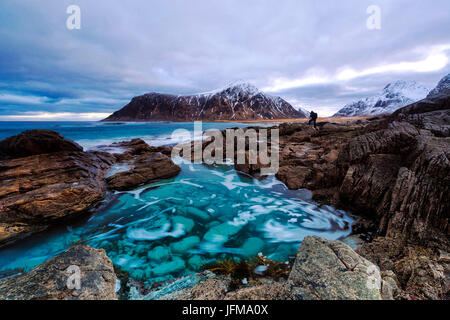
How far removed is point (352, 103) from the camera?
171 meters

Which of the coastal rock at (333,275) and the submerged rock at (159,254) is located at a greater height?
the coastal rock at (333,275)

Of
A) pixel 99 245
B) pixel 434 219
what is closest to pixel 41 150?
pixel 99 245

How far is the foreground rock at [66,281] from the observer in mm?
2309

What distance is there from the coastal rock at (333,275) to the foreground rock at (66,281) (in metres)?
2.81

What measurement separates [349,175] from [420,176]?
179cm

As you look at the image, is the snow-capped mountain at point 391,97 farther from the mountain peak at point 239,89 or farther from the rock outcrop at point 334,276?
the rock outcrop at point 334,276

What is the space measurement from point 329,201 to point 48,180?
9.88 metres

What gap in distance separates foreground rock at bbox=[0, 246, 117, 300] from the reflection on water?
0.76 meters

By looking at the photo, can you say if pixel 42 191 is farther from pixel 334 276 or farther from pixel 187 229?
pixel 334 276

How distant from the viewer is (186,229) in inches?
210

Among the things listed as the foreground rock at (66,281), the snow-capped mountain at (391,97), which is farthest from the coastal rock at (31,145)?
the snow-capped mountain at (391,97)

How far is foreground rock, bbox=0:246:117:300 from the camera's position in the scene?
2309 millimetres

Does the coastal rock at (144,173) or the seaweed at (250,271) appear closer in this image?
the seaweed at (250,271)

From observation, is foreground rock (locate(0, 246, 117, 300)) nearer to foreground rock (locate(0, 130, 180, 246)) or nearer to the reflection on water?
the reflection on water
